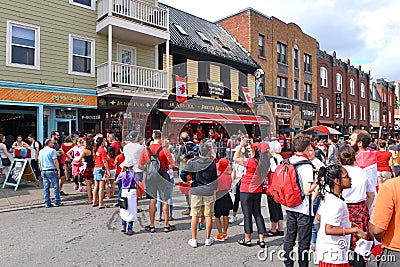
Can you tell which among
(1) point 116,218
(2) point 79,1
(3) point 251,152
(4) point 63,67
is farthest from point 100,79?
(3) point 251,152

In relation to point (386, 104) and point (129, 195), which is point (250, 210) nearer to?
point (129, 195)

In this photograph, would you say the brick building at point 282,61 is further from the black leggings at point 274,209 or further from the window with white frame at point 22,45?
the black leggings at point 274,209

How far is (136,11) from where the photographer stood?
1294 centimetres

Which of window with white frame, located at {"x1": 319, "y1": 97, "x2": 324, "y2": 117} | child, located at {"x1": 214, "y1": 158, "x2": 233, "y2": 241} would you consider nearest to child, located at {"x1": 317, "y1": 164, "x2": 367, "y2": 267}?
child, located at {"x1": 214, "y1": 158, "x2": 233, "y2": 241}

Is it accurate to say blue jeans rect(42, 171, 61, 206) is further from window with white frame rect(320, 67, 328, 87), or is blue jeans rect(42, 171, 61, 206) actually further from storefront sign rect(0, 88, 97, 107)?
window with white frame rect(320, 67, 328, 87)

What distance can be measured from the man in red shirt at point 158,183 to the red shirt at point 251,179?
154 centimetres

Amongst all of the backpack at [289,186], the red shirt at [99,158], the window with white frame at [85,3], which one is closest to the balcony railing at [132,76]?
the window with white frame at [85,3]

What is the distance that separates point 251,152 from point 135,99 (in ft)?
29.7

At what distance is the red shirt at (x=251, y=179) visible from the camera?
14.8 feet

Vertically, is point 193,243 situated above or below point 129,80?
below

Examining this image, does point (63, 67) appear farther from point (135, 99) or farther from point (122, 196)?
point (122, 196)

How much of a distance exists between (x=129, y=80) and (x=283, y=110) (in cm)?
1384

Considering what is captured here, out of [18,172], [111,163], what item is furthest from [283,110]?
[18,172]

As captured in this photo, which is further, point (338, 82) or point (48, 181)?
point (338, 82)
